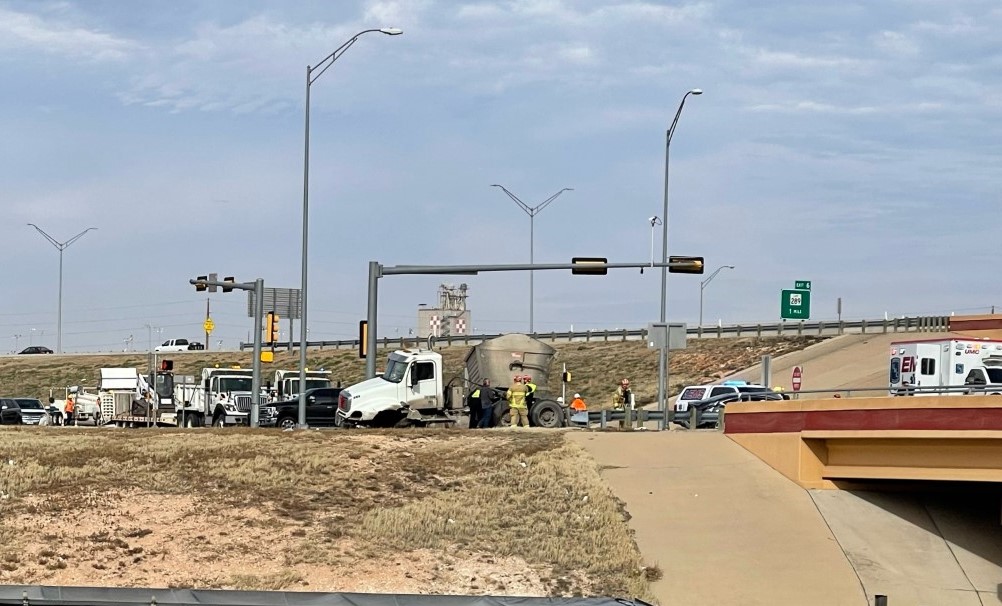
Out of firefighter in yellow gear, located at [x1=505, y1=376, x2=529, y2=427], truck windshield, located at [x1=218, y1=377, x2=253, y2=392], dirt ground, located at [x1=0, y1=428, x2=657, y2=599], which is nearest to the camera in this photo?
dirt ground, located at [x1=0, y1=428, x2=657, y2=599]

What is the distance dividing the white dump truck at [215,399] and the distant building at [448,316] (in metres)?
79.7

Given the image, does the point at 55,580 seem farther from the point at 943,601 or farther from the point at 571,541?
the point at 943,601

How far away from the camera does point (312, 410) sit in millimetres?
44344

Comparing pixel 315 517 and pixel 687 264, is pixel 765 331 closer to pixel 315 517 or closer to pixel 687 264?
pixel 687 264

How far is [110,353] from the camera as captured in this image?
110m

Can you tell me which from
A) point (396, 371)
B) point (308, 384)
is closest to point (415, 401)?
point (396, 371)

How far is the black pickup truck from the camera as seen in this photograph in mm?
43875

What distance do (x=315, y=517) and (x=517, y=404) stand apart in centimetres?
1350

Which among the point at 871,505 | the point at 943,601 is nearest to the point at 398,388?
the point at 871,505

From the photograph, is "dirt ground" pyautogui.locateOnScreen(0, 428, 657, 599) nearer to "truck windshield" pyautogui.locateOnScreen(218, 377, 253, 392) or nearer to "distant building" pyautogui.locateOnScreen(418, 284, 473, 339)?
"truck windshield" pyautogui.locateOnScreen(218, 377, 253, 392)

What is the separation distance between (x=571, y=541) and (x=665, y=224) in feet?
68.5

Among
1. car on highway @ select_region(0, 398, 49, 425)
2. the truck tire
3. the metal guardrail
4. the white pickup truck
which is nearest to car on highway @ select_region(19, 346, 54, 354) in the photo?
the white pickup truck

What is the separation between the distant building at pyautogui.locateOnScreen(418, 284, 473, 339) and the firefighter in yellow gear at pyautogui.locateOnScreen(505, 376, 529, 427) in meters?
91.4

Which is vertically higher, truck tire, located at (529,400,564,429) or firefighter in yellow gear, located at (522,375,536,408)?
firefighter in yellow gear, located at (522,375,536,408)
